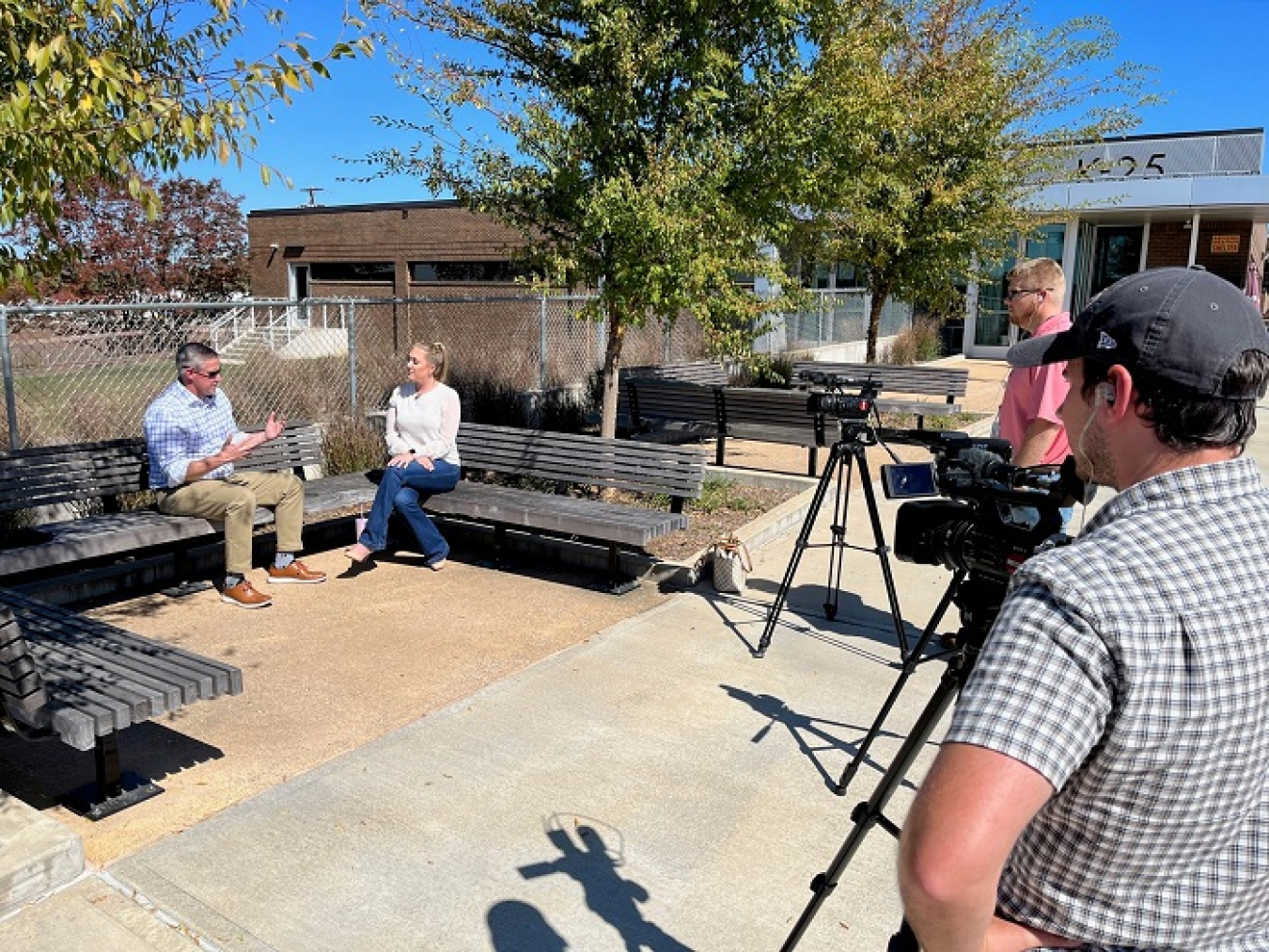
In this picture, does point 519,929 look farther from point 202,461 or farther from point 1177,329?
point 202,461

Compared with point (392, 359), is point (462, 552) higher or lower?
lower

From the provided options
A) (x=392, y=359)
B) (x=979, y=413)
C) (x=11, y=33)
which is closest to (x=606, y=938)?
(x=11, y=33)

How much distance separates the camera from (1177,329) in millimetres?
1170

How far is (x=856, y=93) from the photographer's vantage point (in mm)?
7672

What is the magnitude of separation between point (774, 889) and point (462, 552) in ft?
14.4

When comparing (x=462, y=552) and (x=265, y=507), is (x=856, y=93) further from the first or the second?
(x=265, y=507)

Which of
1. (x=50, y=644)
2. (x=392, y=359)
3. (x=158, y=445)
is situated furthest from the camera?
(x=392, y=359)

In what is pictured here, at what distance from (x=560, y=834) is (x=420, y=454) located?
370cm

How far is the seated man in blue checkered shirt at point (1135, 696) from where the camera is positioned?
1058 mm

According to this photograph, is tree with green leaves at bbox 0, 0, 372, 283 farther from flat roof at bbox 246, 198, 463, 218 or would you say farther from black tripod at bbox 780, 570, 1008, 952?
flat roof at bbox 246, 198, 463, 218

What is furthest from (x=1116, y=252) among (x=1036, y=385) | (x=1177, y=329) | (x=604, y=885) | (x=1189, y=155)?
(x=1177, y=329)

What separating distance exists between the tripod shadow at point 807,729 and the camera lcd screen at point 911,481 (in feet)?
5.54

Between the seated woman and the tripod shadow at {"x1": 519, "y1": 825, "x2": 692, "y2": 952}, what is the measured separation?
341 cm

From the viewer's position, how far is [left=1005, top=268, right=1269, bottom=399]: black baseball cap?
45.7 inches
